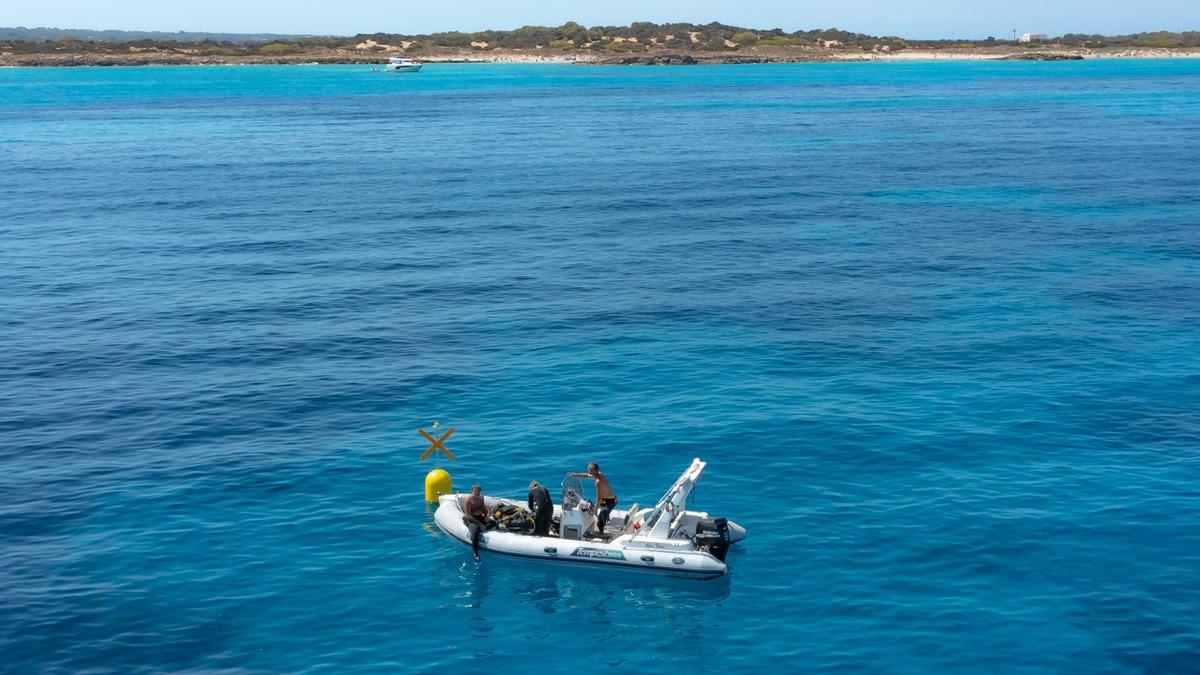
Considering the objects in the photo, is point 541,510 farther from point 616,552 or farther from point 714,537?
point 714,537

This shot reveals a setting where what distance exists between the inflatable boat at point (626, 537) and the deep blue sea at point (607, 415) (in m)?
0.62

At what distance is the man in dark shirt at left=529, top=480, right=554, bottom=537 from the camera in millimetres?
30547

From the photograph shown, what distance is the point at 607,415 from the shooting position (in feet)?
133

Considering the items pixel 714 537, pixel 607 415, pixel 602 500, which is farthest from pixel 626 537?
pixel 607 415

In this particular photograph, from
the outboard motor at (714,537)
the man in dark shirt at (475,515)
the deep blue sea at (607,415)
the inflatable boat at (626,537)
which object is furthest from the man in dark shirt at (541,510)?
the outboard motor at (714,537)

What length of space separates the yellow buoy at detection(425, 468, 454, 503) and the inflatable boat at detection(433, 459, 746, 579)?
7.82 ft

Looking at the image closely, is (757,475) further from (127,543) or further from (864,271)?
(864,271)

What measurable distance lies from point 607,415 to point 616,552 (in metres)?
10.9

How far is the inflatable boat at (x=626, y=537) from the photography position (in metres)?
29.8

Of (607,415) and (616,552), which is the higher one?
(607,415)

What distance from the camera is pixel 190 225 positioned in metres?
74.1

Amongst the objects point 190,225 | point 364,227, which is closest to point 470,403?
point 364,227

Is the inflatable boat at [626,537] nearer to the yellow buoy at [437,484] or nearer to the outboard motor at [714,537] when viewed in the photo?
the outboard motor at [714,537]

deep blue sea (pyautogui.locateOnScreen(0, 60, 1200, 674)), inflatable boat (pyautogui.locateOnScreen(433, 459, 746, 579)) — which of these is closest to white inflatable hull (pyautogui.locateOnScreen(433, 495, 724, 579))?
inflatable boat (pyautogui.locateOnScreen(433, 459, 746, 579))
